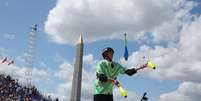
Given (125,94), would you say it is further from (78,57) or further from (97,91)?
(78,57)

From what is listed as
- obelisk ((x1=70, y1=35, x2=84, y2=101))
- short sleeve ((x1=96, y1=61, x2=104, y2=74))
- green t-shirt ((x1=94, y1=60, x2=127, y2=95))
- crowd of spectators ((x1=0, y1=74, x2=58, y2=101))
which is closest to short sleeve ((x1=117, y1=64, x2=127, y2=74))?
green t-shirt ((x1=94, y1=60, x2=127, y2=95))

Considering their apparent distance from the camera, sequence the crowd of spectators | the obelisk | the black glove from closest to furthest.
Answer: the black glove, the obelisk, the crowd of spectators

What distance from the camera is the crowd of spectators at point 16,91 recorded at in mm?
39188

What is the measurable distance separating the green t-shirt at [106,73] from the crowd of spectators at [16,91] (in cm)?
2905

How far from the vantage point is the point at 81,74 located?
15.4 metres

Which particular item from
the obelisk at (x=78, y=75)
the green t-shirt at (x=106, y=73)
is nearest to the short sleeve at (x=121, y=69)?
the green t-shirt at (x=106, y=73)

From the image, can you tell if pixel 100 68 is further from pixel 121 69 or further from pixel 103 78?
pixel 121 69

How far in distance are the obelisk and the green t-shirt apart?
432cm

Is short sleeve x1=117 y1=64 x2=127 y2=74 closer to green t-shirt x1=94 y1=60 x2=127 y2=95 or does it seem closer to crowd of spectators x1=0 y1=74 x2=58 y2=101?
green t-shirt x1=94 y1=60 x2=127 y2=95

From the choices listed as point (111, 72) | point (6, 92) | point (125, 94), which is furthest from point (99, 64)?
point (6, 92)

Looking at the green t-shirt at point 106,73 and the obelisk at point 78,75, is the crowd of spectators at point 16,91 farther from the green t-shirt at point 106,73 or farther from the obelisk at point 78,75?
the green t-shirt at point 106,73

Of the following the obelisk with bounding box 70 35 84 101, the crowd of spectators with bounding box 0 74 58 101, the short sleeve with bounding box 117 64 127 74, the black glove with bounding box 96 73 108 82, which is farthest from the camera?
the crowd of spectators with bounding box 0 74 58 101

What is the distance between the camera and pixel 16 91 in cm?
4191

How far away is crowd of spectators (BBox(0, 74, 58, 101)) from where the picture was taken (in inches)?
1543
